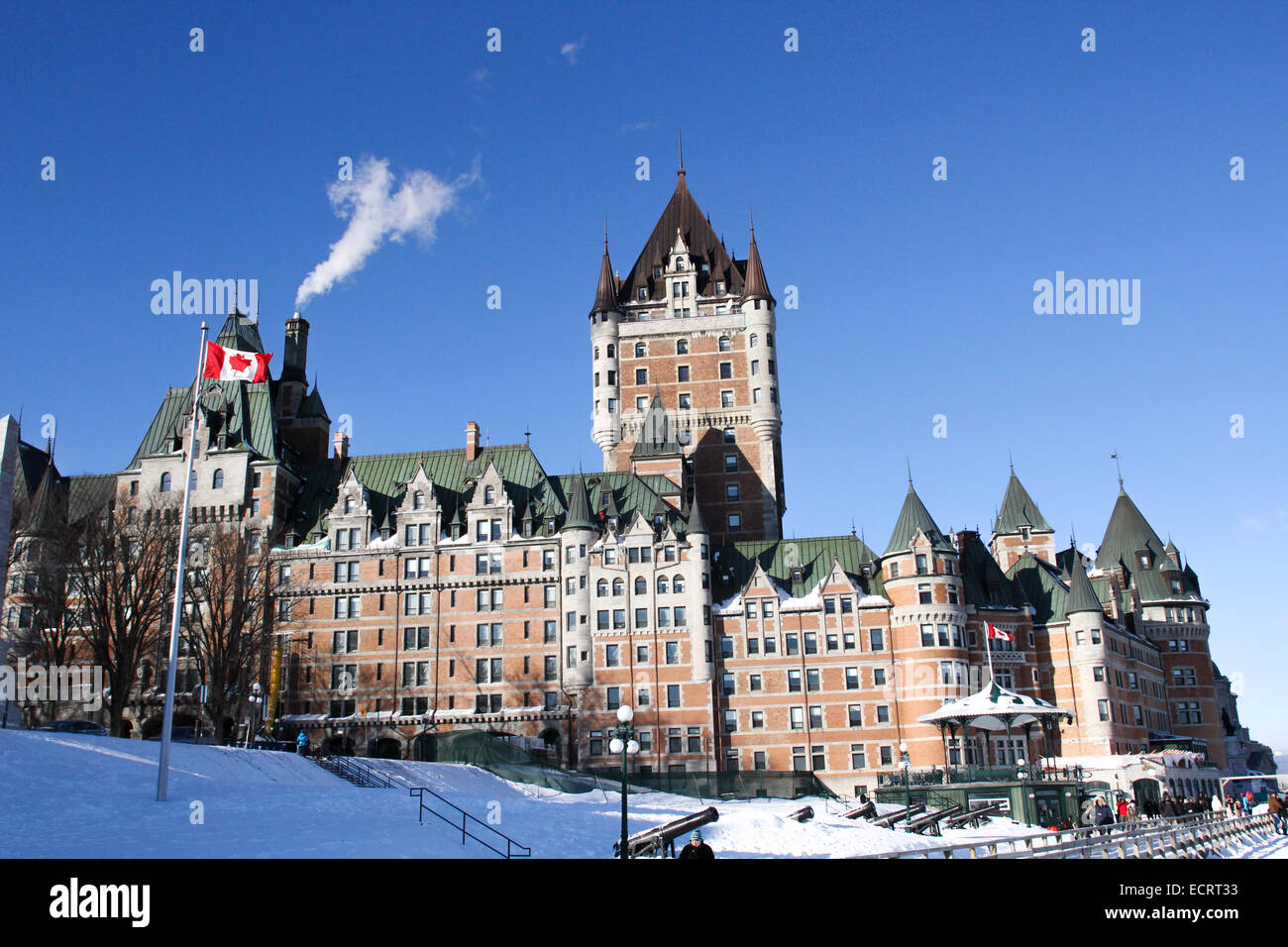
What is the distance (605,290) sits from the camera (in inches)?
3711

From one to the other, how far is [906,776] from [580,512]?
27.3 metres

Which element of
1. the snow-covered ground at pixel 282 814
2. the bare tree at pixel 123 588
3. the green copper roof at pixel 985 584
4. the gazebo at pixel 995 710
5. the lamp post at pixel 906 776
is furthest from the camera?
the green copper roof at pixel 985 584

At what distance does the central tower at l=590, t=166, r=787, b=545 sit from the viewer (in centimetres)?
8706

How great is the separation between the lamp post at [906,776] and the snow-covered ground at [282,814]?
3.84 m

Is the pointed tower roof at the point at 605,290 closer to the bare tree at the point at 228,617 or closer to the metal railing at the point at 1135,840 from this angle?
the bare tree at the point at 228,617

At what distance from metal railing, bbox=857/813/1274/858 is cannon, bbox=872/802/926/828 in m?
6.40

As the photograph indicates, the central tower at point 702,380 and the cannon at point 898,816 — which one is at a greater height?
the central tower at point 702,380

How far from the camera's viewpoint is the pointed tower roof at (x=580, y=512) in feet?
239

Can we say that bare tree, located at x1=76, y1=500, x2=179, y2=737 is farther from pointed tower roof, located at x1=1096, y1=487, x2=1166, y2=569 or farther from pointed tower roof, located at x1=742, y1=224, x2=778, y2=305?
pointed tower roof, located at x1=1096, y1=487, x2=1166, y2=569

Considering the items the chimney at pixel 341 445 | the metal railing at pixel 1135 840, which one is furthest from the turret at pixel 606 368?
the metal railing at pixel 1135 840

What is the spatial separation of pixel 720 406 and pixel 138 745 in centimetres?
5727

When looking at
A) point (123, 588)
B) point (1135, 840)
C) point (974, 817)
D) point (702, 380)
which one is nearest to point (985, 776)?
point (974, 817)
